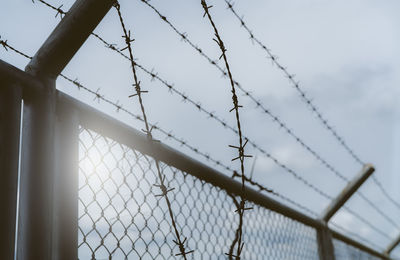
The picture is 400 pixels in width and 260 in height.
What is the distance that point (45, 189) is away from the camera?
134 centimetres

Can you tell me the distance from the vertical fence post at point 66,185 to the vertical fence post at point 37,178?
66mm

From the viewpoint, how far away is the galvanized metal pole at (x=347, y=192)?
401 centimetres

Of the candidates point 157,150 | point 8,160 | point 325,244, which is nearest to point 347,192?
point 325,244

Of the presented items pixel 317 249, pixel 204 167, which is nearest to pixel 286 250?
pixel 317 249

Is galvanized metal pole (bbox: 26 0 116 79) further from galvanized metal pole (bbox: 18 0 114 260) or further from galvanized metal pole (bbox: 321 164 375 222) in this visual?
galvanized metal pole (bbox: 321 164 375 222)

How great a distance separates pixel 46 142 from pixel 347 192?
3437 millimetres

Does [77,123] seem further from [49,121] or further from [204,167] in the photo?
[204,167]

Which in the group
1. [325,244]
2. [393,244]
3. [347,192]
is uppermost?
[347,192]

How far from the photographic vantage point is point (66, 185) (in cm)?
146

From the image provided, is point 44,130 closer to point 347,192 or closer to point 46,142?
point 46,142

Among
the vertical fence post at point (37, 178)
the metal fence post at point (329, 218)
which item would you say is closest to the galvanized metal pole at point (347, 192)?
the metal fence post at point (329, 218)

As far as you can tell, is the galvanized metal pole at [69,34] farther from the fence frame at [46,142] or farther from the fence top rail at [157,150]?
the fence top rail at [157,150]

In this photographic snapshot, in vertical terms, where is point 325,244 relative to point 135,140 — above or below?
below

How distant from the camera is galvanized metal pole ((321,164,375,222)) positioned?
4008 millimetres
